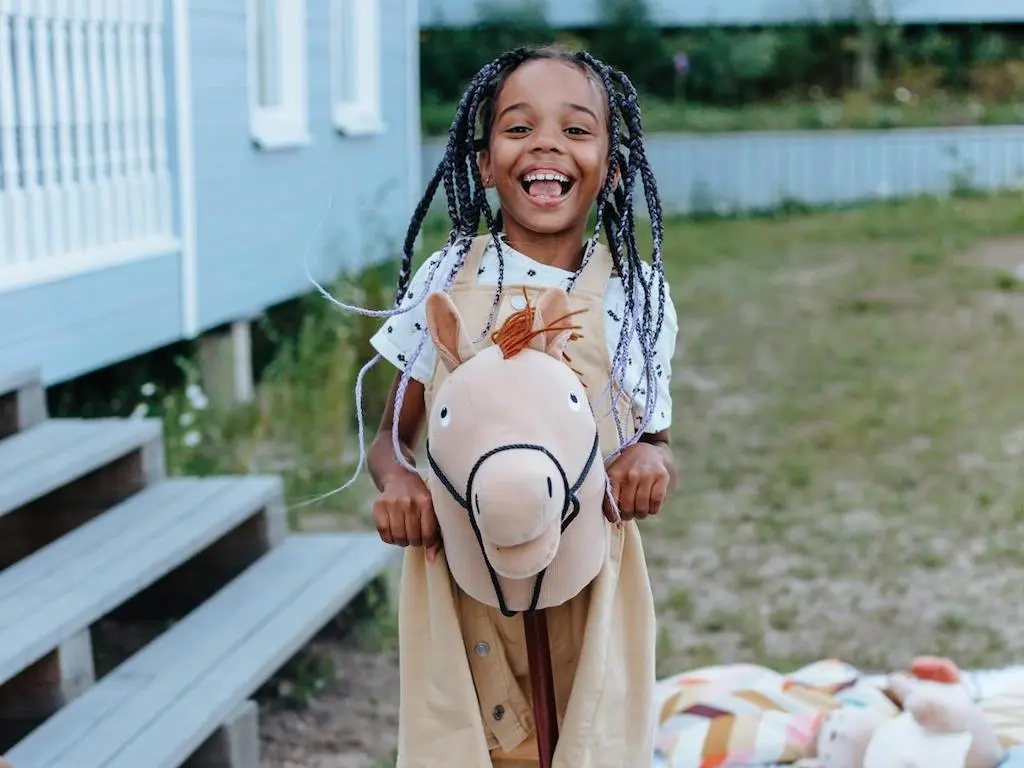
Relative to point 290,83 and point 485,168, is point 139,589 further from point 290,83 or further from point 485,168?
point 290,83

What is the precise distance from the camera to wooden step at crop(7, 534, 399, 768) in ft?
Answer: 10.0

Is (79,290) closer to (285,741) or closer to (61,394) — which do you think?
(61,394)

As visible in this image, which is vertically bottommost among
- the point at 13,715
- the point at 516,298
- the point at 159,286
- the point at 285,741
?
the point at 285,741

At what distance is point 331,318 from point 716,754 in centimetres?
444

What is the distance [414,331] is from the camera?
7.59ft

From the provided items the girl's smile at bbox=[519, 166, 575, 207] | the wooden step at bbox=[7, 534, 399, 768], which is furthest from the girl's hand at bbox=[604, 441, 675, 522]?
the wooden step at bbox=[7, 534, 399, 768]

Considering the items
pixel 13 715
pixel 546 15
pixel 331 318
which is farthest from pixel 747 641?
pixel 546 15

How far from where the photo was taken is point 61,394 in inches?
241

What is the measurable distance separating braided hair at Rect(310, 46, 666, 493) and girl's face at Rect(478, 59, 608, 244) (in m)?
0.04

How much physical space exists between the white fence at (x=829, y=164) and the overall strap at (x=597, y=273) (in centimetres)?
1287

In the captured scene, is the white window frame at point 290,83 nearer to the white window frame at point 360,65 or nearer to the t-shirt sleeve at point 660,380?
the white window frame at point 360,65

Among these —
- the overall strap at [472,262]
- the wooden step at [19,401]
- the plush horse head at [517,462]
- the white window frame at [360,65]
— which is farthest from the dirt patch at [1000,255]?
the plush horse head at [517,462]

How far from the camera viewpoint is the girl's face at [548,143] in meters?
2.19

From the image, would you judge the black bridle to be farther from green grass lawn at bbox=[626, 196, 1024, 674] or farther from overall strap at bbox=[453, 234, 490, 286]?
green grass lawn at bbox=[626, 196, 1024, 674]
